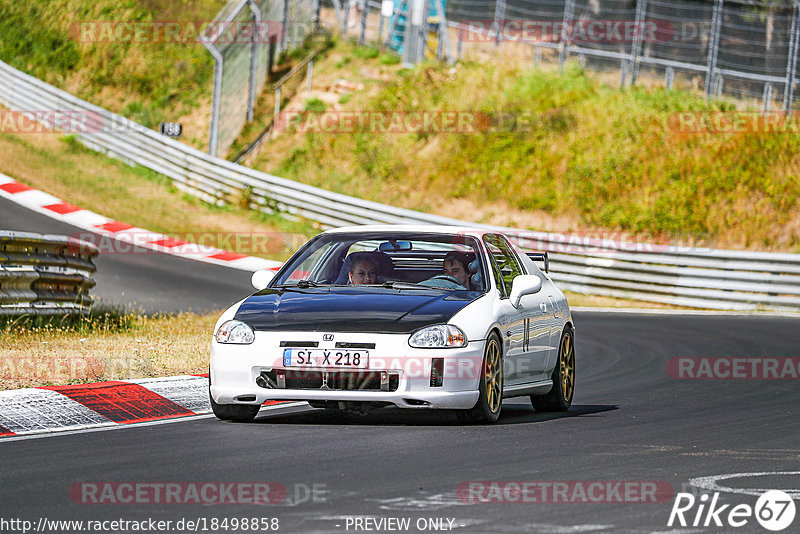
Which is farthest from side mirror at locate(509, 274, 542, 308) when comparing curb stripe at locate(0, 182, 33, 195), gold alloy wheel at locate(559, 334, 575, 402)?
curb stripe at locate(0, 182, 33, 195)

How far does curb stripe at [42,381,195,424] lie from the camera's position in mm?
9102

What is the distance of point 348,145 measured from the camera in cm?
3534

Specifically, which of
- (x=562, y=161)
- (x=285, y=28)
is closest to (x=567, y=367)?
(x=562, y=161)

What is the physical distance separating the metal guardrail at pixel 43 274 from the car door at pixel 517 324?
19.1ft

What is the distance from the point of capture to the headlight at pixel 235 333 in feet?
28.5

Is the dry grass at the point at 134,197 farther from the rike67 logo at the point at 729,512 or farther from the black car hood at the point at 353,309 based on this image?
the rike67 logo at the point at 729,512

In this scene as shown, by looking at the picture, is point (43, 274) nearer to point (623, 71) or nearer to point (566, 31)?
point (566, 31)

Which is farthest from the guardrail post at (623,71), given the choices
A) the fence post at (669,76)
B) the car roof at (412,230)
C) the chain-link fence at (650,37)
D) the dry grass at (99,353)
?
the car roof at (412,230)

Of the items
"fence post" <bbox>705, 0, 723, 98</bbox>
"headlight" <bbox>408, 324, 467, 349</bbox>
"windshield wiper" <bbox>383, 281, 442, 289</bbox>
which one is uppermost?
"fence post" <bbox>705, 0, 723, 98</bbox>

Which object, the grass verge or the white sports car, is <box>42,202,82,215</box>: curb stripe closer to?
the grass verge

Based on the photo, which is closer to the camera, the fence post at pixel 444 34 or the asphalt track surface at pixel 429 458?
the asphalt track surface at pixel 429 458

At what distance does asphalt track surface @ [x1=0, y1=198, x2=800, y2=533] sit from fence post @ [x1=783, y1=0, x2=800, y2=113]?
2071 centimetres

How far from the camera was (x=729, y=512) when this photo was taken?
19.1 feet

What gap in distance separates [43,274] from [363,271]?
19.6 ft
